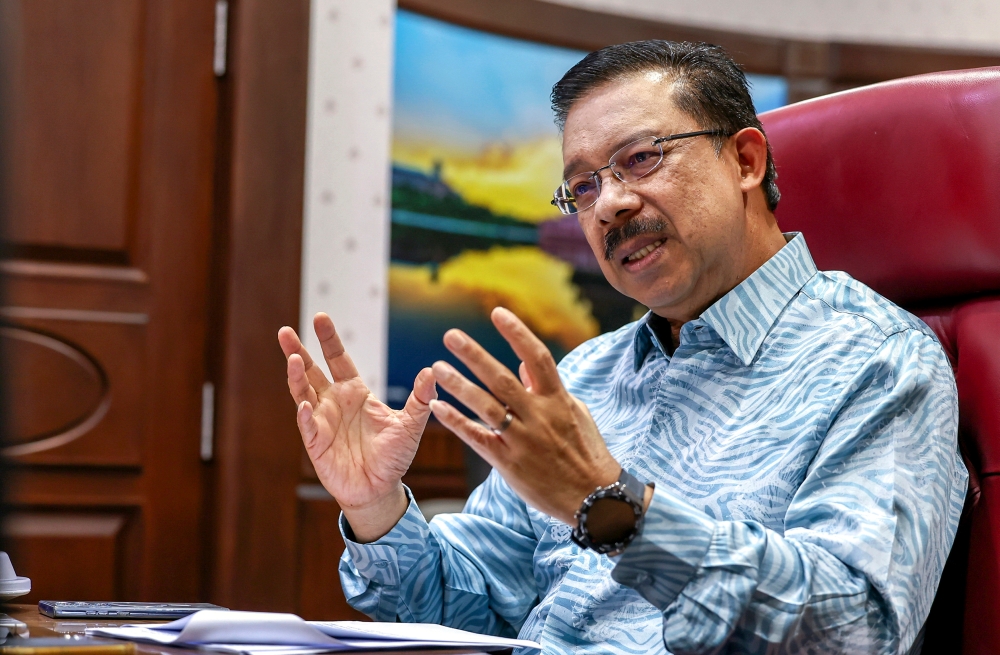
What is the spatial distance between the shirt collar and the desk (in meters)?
0.52

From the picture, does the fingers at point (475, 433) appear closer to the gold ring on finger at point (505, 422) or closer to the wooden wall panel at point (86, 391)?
the gold ring on finger at point (505, 422)

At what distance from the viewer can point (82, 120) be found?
7.27ft

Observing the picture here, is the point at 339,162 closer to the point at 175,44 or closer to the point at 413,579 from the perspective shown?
the point at 175,44

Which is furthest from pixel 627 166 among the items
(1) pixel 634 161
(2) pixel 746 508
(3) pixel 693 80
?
(2) pixel 746 508

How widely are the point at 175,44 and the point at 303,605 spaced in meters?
1.31

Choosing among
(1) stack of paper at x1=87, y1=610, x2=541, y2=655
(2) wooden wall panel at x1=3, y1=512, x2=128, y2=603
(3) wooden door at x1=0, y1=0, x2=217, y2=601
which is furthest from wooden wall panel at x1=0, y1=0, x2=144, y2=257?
(1) stack of paper at x1=87, y1=610, x2=541, y2=655

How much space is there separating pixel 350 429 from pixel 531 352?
1.32 ft

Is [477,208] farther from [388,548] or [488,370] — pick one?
[488,370]

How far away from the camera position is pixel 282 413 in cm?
Result: 230

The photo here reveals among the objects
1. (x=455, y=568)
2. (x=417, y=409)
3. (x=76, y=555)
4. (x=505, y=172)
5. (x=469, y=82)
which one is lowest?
(x=76, y=555)

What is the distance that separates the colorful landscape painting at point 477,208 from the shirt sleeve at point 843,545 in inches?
64.0

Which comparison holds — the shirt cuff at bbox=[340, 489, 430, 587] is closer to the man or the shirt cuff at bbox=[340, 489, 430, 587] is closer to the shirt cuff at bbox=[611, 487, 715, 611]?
the man

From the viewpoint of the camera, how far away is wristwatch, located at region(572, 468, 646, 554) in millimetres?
823

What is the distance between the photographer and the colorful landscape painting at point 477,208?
2.53 meters
